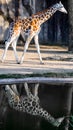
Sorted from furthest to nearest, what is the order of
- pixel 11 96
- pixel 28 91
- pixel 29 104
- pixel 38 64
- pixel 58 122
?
pixel 38 64 < pixel 28 91 < pixel 11 96 < pixel 29 104 < pixel 58 122

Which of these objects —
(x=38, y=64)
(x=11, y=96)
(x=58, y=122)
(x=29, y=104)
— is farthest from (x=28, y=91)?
(x=38, y=64)

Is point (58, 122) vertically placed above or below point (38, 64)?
above

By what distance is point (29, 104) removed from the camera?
1062cm

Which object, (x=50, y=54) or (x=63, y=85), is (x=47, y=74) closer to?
(x=63, y=85)

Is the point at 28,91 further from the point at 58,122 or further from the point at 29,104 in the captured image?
the point at 58,122

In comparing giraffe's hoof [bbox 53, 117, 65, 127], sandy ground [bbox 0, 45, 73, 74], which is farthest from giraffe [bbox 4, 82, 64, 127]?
sandy ground [bbox 0, 45, 73, 74]

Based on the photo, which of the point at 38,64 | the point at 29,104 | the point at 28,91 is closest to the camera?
the point at 29,104

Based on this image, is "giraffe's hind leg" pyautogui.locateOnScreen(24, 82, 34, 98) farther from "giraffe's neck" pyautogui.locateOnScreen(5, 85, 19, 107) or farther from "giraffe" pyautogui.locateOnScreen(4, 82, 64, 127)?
"giraffe's neck" pyautogui.locateOnScreen(5, 85, 19, 107)

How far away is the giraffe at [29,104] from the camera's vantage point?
371 inches

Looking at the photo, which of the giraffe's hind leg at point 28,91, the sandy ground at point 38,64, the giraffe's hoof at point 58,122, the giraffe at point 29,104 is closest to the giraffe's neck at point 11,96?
the giraffe at point 29,104

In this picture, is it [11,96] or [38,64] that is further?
[38,64]

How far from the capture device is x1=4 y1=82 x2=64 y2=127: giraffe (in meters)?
9.41

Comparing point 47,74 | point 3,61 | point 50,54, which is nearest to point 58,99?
point 47,74

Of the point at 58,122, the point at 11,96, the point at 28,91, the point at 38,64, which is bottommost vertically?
the point at 38,64
